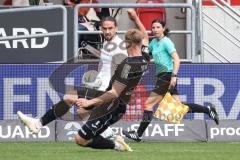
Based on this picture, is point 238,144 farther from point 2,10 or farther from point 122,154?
point 2,10

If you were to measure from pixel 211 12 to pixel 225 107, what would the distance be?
435 centimetres

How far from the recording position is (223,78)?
18188 millimetres

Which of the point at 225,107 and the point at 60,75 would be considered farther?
the point at 225,107

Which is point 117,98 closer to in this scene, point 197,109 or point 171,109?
point 171,109

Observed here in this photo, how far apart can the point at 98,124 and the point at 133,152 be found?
40.3 inches

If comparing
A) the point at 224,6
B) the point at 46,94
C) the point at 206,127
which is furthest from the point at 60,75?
the point at 224,6

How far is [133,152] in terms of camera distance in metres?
14.3

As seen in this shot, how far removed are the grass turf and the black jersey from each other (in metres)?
0.91

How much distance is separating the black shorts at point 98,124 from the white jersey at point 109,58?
4.96 feet

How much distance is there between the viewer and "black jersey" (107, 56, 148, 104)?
42.5ft

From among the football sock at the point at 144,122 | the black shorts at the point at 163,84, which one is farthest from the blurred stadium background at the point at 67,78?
the football sock at the point at 144,122

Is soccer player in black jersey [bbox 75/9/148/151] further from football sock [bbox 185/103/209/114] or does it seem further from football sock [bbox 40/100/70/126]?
football sock [bbox 185/103/209/114]

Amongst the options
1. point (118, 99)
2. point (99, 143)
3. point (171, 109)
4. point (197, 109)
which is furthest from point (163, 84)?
point (118, 99)

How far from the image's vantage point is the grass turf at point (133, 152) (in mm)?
13414
